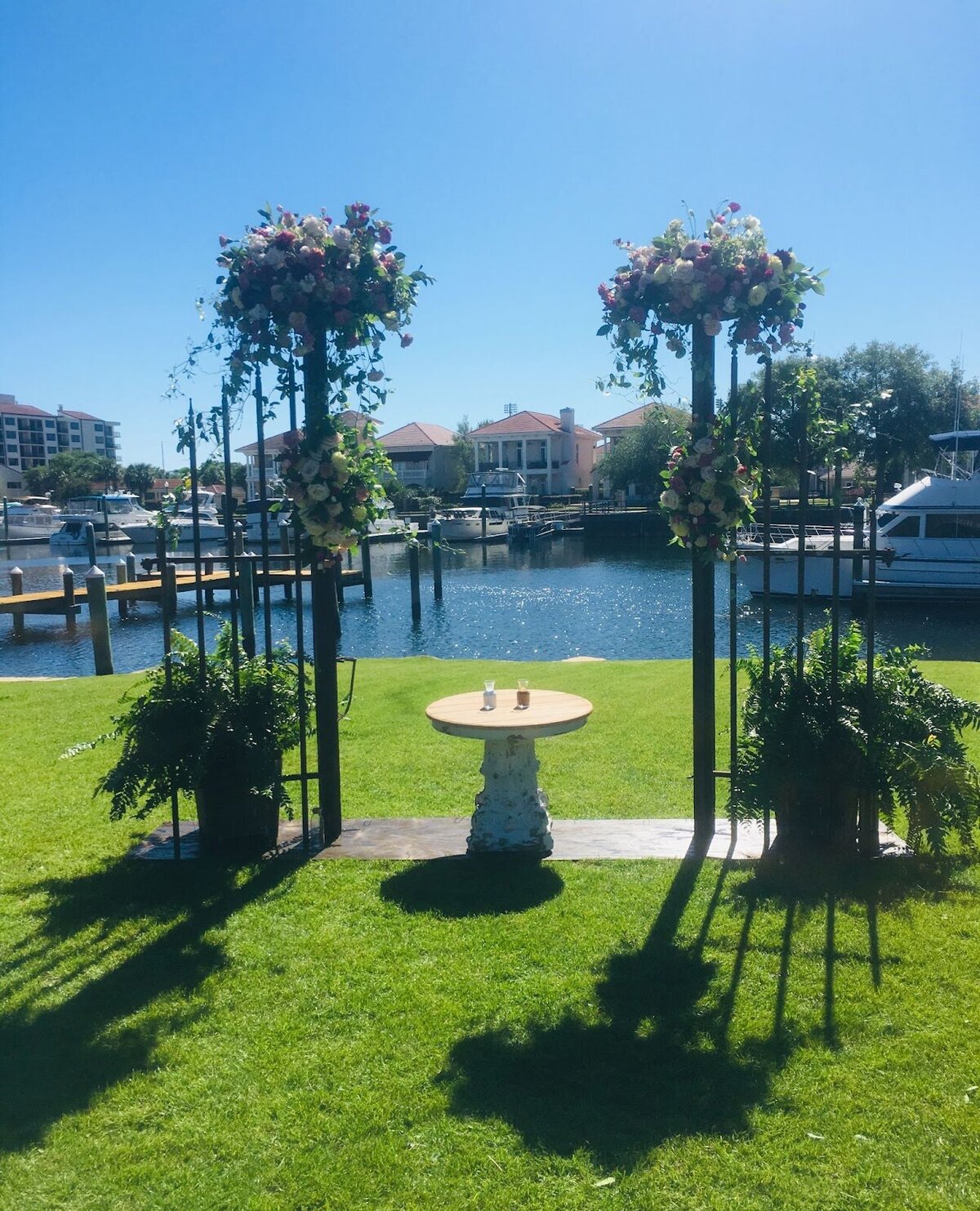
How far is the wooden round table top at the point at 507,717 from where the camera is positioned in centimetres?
534

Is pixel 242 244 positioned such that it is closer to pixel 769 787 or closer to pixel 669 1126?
pixel 769 787

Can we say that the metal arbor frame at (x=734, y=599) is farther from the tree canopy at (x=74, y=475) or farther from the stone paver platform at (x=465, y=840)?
the tree canopy at (x=74, y=475)

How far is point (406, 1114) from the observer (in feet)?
10.8

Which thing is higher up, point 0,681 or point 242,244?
point 242,244

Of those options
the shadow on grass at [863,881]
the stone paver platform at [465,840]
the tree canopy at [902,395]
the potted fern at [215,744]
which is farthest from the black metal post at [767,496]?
→ the tree canopy at [902,395]

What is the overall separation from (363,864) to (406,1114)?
2.34 metres

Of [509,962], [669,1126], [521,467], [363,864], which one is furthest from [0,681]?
[521,467]

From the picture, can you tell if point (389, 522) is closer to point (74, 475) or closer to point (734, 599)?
point (734, 599)

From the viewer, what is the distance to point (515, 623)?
2745cm

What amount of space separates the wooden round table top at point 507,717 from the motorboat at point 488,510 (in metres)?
47.4

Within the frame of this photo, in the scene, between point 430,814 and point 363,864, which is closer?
point 363,864

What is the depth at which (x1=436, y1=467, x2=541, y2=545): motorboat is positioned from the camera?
2274 inches

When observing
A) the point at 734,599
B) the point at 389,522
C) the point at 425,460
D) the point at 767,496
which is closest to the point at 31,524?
the point at 425,460

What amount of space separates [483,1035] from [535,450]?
3099 inches
